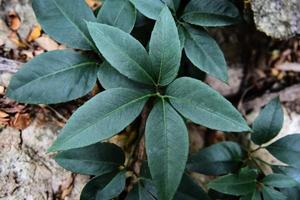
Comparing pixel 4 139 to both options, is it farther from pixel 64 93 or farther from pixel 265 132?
pixel 265 132

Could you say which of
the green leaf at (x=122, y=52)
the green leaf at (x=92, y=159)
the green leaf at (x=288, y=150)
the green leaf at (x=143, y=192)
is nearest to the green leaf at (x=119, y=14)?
the green leaf at (x=122, y=52)

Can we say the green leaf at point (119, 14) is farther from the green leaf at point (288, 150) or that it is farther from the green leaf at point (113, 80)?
the green leaf at point (288, 150)

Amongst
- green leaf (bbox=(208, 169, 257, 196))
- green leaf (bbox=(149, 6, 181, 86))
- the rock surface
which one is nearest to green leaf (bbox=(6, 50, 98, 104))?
green leaf (bbox=(149, 6, 181, 86))

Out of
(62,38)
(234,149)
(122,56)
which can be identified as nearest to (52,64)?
(62,38)

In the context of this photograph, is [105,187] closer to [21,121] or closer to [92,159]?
[92,159]

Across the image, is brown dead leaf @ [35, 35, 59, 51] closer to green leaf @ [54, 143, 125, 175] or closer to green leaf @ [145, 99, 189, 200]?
green leaf @ [54, 143, 125, 175]

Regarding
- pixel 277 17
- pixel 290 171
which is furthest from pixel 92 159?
pixel 277 17
